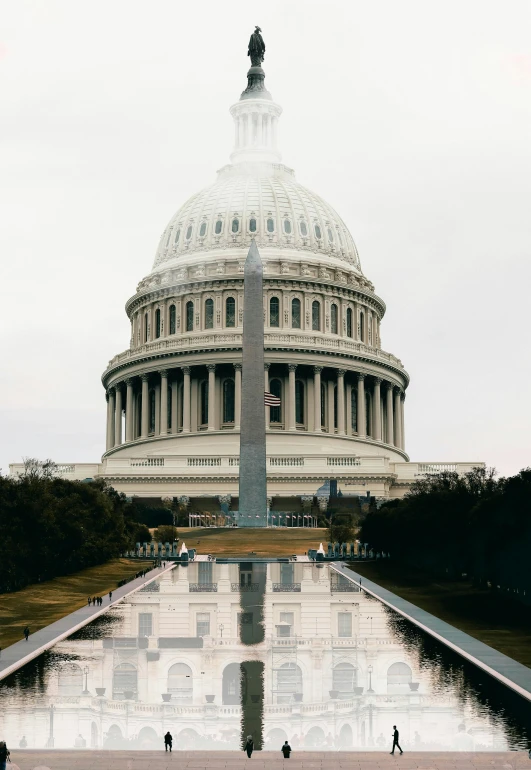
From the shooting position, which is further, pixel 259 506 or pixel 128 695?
pixel 259 506

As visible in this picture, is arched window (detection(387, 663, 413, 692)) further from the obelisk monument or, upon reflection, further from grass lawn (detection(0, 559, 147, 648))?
the obelisk monument

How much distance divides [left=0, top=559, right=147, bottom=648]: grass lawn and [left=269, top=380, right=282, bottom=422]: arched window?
2126 inches

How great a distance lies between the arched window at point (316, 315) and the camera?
12331 cm

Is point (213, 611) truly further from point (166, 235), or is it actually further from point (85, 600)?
point (166, 235)

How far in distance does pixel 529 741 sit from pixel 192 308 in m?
105

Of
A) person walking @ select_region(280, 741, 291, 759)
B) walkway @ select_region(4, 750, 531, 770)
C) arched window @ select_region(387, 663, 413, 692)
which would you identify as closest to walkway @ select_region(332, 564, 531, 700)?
arched window @ select_region(387, 663, 413, 692)

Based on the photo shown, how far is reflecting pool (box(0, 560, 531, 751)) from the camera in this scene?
71.9 ft

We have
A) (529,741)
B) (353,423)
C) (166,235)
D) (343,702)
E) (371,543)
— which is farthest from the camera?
(166,235)

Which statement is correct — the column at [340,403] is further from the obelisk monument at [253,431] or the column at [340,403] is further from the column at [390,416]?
the obelisk monument at [253,431]

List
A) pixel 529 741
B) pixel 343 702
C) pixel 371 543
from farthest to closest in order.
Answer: pixel 371 543 → pixel 343 702 → pixel 529 741

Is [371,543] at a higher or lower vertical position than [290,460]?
lower

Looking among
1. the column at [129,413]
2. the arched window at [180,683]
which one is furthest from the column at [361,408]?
the arched window at [180,683]

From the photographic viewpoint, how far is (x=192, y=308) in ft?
407

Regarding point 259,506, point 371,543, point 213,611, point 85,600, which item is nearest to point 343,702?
point 213,611
